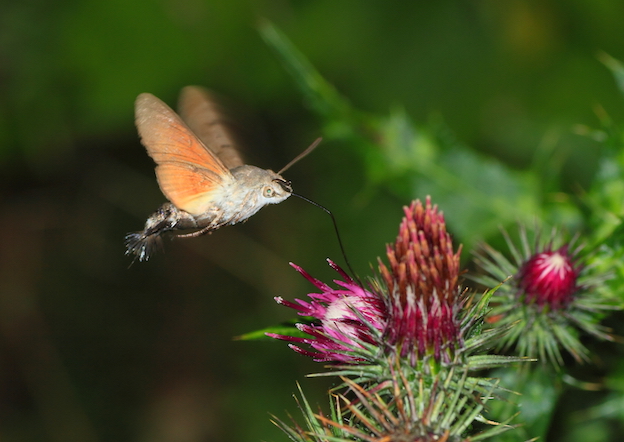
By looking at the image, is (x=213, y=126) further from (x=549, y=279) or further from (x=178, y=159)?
(x=549, y=279)

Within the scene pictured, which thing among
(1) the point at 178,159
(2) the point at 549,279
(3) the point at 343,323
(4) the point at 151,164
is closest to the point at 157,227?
(1) the point at 178,159

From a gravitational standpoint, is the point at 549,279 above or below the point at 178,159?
above

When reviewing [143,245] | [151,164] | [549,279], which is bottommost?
[143,245]

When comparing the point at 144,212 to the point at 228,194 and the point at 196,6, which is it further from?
the point at 228,194

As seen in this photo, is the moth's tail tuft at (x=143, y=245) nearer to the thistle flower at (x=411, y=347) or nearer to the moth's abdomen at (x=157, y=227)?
the moth's abdomen at (x=157, y=227)

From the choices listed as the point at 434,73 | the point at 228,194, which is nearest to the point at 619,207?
the point at 228,194

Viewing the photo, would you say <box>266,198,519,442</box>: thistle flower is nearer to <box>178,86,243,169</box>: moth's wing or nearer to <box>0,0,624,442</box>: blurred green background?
<box>178,86,243,169</box>: moth's wing

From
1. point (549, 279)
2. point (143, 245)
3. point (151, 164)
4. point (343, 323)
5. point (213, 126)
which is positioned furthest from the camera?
point (151, 164)
